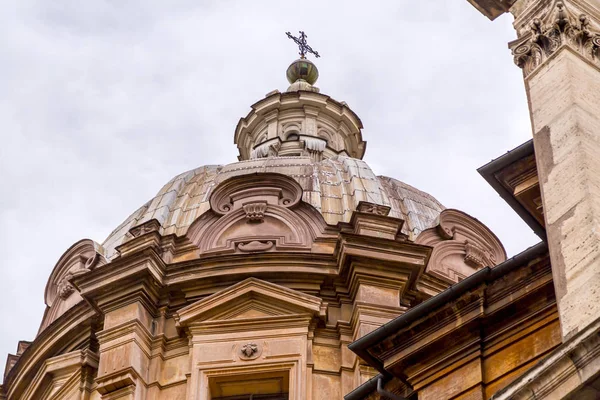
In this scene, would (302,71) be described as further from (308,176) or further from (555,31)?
(555,31)

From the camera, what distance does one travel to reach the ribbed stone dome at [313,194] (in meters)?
36.4

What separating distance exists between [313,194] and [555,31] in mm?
18898

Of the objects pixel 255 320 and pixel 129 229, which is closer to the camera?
pixel 255 320

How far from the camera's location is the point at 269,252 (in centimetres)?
3350

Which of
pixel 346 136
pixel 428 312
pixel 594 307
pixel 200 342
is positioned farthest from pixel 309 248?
pixel 594 307

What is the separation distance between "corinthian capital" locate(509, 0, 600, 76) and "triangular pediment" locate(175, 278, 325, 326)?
14267mm

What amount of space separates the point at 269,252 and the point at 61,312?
5295 millimetres

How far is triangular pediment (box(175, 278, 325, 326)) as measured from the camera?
32062 millimetres

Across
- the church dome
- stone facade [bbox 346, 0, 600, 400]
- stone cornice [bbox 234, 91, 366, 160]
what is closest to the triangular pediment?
the church dome

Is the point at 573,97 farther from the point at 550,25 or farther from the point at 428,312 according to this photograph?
the point at 428,312

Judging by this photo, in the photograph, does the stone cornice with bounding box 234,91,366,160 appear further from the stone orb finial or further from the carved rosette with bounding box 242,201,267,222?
the carved rosette with bounding box 242,201,267,222

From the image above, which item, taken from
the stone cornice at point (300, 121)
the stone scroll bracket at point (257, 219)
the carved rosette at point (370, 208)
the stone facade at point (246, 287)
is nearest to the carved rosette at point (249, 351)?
the stone facade at point (246, 287)

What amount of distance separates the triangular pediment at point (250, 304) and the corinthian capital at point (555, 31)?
46.8 feet

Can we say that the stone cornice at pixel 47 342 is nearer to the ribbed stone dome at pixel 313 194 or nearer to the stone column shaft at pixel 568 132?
the ribbed stone dome at pixel 313 194
